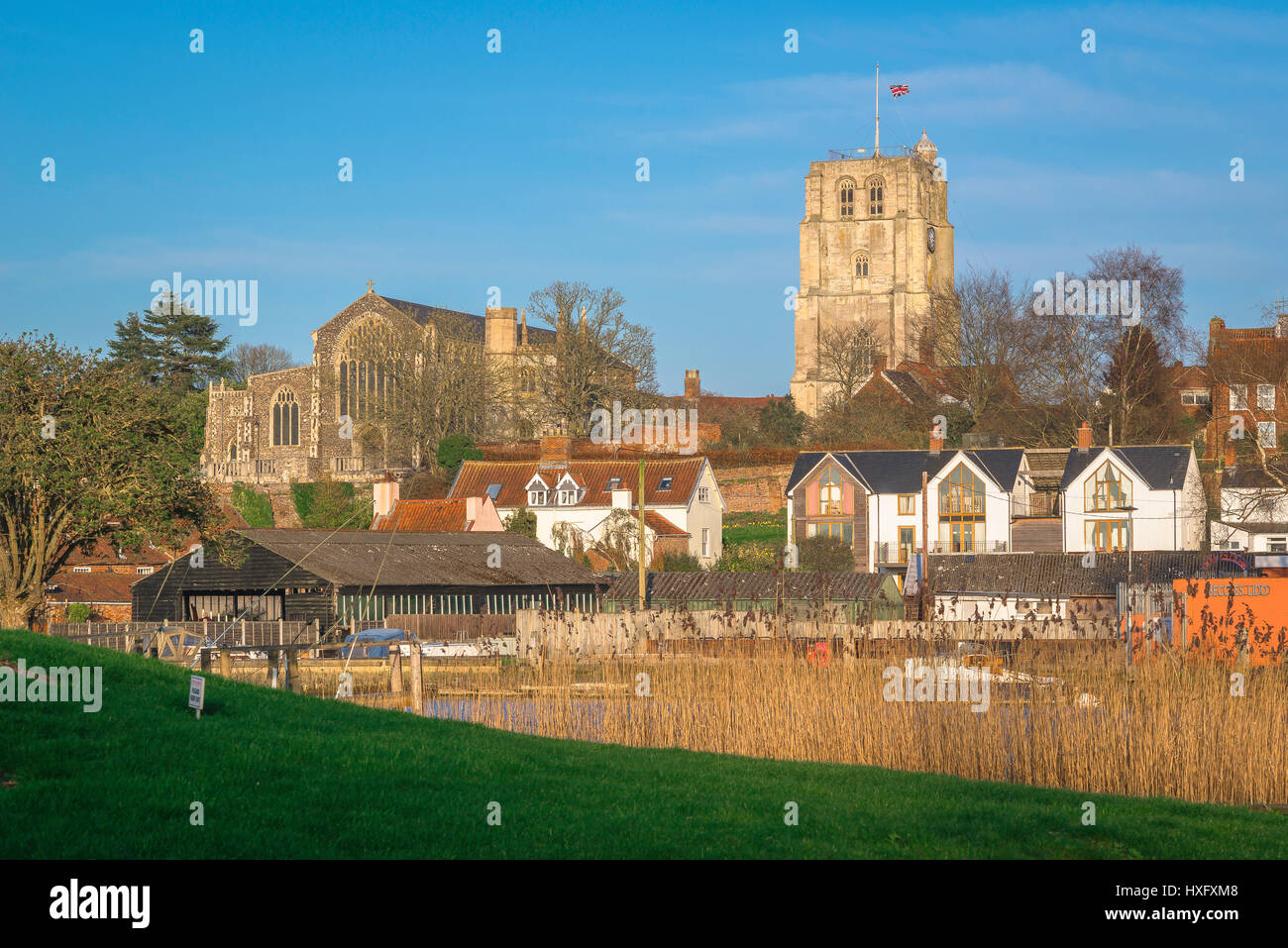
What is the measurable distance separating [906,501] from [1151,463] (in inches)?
416

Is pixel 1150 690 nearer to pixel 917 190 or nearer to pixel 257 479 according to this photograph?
pixel 257 479

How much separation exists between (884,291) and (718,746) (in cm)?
10148

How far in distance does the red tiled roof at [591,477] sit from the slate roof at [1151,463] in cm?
1704

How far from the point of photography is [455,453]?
76.4 meters

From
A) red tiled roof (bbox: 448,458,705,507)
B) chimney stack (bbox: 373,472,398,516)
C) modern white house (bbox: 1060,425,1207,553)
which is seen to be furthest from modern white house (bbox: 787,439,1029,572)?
chimney stack (bbox: 373,472,398,516)

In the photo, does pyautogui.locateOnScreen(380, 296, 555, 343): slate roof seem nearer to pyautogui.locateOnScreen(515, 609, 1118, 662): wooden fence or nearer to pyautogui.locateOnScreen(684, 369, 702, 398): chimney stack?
pyautogui.locateOnScreen(684, 369, 702, 398): chimney stack

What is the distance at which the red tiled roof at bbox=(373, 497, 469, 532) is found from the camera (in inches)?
2512

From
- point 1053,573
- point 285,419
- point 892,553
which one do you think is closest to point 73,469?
point 1053,573

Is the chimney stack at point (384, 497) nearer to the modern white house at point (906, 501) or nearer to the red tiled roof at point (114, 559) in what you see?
the red tiled roof at point (114, 559)

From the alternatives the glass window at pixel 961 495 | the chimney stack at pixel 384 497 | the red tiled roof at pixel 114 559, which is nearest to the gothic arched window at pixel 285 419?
the chimney stack at pixel 384 497

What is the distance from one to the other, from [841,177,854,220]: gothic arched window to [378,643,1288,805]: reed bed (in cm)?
10196

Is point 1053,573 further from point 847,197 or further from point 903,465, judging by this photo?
point 847,197

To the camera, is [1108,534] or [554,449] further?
[554,449]
